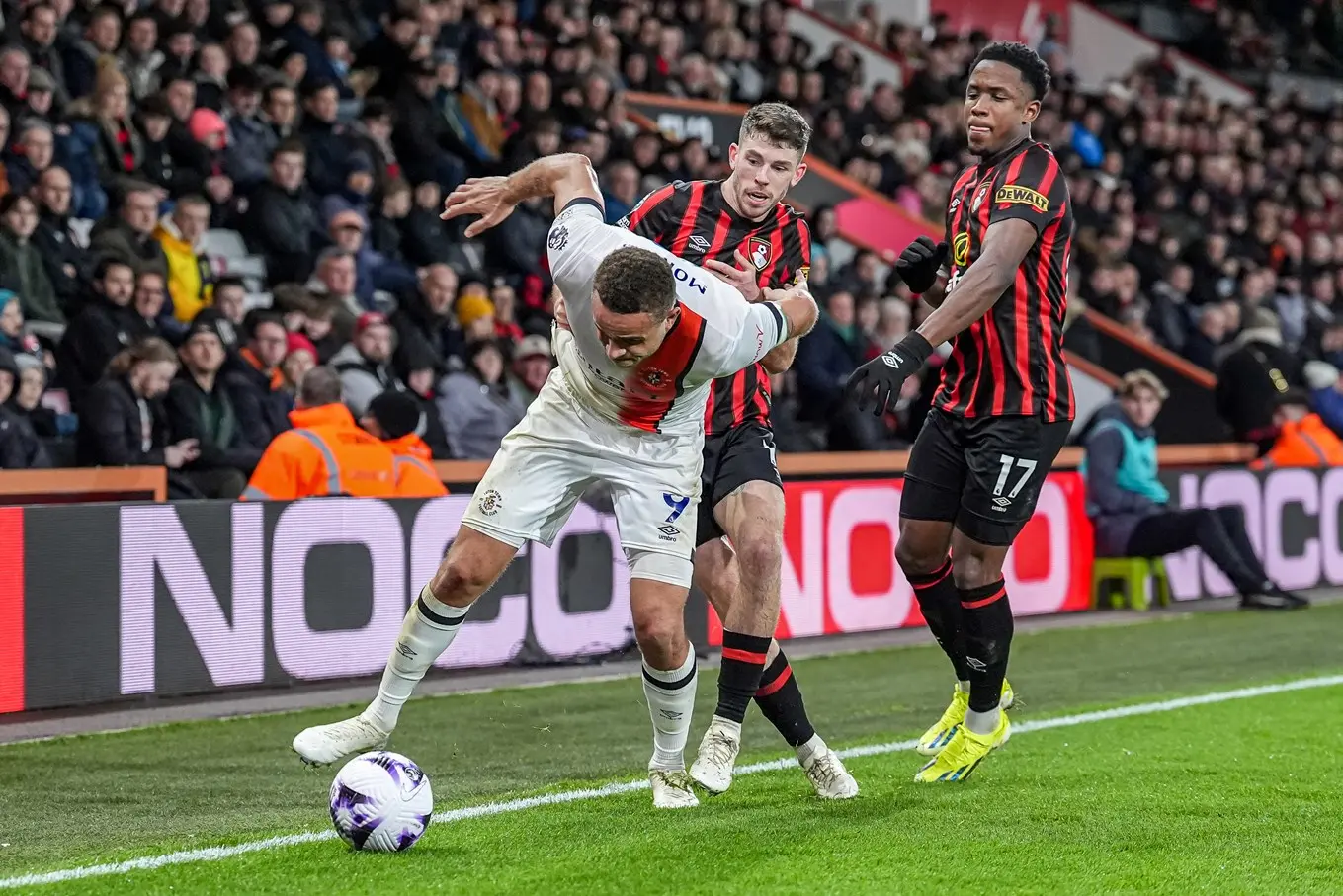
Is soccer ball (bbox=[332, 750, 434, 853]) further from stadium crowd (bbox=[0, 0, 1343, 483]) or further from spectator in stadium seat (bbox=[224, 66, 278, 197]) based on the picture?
spectator in stadium seat (bbox=[224, 66, 278, 197])

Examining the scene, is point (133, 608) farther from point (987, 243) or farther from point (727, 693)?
point (987, 243)

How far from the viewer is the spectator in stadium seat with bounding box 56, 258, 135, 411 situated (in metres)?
10.5

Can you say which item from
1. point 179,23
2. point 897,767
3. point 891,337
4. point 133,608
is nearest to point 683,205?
point 897,767

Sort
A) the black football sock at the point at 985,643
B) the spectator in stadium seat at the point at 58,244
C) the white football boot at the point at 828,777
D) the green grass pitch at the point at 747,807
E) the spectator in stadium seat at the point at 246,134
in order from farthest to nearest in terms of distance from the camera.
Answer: the spectator in stadium seat at the point at 246,134, the spectator in stadium seat at the point at 58,244, the black football sock at the point at 985,643, the white football boot at the point at 828,777, the green grass pitch at the point at 747,807

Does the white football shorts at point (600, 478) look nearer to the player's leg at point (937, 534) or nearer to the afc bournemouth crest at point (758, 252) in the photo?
the afc bournemouth crest at point (758, 252)

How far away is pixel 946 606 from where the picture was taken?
6.59 metres

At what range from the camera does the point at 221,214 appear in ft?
41.3

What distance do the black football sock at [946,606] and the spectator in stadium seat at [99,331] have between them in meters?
5.78

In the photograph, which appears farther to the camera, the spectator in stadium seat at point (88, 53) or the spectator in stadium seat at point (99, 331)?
the spectator in stadium seat at point (88, 53)

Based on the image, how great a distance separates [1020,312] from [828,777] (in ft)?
5.73

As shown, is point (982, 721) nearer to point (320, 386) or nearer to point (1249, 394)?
point (320, 386)

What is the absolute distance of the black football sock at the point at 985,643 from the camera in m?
6.27

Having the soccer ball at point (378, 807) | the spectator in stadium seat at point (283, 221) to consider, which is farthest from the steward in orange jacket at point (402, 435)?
the soccer ball at point (378, 807)

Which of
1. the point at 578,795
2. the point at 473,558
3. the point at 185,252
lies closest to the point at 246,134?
the point at 185,252
